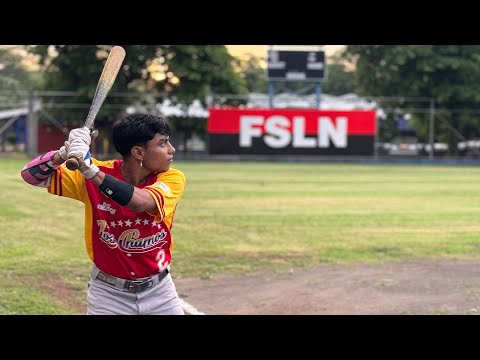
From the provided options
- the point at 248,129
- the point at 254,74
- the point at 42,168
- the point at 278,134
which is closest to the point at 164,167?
the point at 42,168

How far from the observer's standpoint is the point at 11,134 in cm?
3644

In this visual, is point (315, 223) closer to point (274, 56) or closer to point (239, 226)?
point (239, 226)

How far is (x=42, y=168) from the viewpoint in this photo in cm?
361

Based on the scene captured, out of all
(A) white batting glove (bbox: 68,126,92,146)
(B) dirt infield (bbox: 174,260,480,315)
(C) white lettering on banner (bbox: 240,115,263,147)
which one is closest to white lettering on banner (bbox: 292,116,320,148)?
(C) white lettering on banner (bbox: 240,115,263,147)

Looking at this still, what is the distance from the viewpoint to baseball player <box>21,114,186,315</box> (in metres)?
3.59

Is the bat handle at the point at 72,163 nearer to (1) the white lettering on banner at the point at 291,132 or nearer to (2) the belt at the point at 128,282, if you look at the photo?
(2) the belt at the point at 128,282

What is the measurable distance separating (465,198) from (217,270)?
373 inches

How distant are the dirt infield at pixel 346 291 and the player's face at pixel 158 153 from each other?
2847 millimetres

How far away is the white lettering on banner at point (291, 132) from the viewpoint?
103 feet

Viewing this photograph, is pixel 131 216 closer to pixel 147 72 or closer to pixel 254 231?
pixel 254 231

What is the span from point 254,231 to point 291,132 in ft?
69.8

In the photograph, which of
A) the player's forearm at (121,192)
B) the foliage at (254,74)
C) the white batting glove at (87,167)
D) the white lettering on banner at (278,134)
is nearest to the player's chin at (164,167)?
the player's forearm at (121,192)
